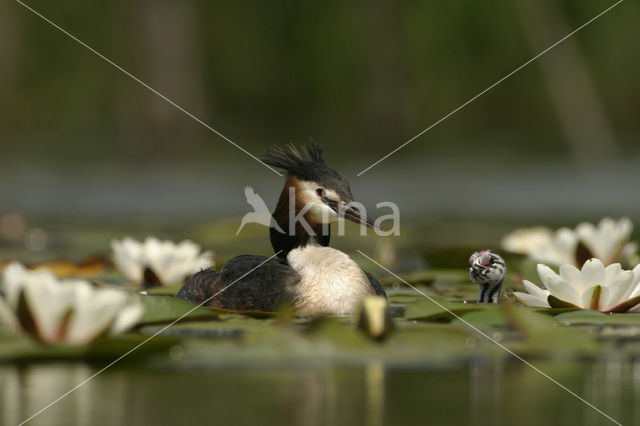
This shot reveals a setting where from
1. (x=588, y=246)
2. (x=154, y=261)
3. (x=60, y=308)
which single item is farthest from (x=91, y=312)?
(x=588, y=246)

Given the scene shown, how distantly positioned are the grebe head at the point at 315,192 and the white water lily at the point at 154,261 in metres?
1.02

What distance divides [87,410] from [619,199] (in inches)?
588

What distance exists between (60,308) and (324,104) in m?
27.0

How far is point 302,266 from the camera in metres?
7.34

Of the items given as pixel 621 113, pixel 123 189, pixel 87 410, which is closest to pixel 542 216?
pixel 123 189

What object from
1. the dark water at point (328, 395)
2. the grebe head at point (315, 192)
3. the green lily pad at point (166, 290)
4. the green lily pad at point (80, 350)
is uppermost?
the grebe head at point (315, 192)

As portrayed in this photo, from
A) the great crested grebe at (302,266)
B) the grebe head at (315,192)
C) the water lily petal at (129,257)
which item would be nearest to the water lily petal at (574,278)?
the great crested grebe at (302,266)

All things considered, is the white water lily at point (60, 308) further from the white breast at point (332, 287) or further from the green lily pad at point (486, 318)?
Answer: the green lily pad at point (486, 318)

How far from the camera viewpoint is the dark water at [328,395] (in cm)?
449

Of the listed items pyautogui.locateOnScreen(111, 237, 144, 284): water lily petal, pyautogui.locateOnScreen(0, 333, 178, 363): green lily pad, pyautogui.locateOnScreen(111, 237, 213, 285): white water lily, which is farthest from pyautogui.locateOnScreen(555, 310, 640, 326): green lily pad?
pyautogui.locateOnScreen(111, 237, 144, 284): water lily petal

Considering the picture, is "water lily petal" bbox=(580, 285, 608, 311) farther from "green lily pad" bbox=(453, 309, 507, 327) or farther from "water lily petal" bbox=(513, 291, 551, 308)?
"green lily pad" bbox=(453, 309, 507, 327)

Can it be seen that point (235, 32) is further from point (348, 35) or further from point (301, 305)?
point (301, 305)

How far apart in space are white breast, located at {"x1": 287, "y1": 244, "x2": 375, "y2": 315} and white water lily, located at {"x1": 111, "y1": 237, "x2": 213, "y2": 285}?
1.50 m

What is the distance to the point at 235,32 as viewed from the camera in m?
32.8
